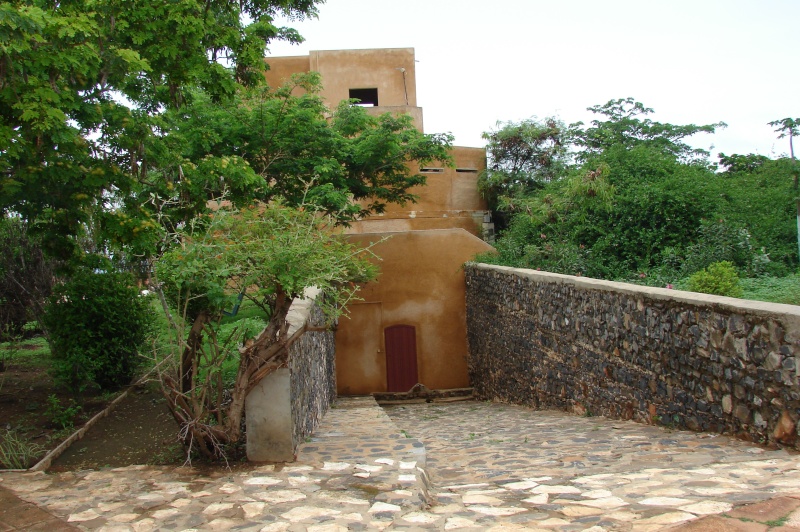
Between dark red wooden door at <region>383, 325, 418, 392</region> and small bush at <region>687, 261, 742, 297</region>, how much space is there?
24.9ft

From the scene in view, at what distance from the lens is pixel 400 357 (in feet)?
50.3

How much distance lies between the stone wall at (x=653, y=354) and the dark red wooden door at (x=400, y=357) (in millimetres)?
3658

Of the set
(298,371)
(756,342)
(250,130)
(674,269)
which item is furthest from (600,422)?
(250,130)

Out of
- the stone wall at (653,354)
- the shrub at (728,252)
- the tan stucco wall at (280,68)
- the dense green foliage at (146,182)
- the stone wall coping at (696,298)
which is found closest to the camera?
the stone wall coping at (696,298)

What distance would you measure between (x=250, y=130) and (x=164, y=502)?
886cm

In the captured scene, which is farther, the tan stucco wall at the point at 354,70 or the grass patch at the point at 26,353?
the tan stucco wall at the point at 354,70

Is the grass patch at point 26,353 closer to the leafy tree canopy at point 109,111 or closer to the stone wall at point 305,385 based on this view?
the leafy tree canopy at point 109,111

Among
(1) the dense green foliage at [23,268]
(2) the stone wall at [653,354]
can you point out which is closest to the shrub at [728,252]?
(2) the stone wall at [653,354]

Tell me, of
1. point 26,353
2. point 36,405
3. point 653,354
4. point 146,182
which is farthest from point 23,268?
point 653,354

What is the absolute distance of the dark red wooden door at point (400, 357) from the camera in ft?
50.2

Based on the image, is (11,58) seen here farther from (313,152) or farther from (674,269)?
(674,269)

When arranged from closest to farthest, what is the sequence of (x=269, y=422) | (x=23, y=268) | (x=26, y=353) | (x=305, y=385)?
(x=269, y=422)
(x=305, y=385)
(x=23, y=268)
(x=26, y=353)

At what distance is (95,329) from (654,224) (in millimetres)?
10330

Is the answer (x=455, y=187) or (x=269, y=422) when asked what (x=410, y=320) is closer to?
(x=455, y=187)
